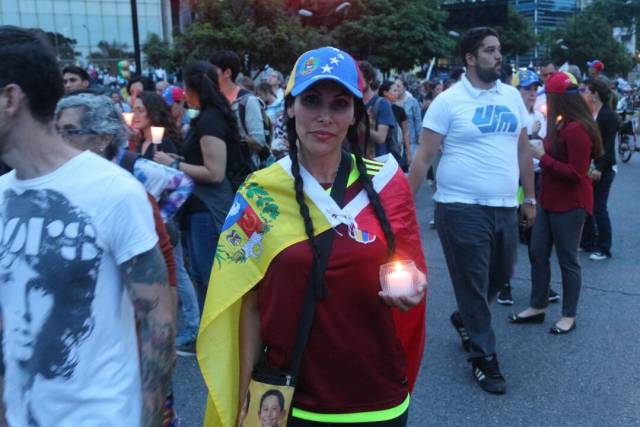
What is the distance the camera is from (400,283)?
1998mm

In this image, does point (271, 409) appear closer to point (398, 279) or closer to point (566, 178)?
point (398, 279)

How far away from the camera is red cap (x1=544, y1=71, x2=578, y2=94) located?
489cm

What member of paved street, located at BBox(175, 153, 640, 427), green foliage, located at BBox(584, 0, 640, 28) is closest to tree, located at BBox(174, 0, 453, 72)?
paved street, located at BBox(175, 153, 640, 427)

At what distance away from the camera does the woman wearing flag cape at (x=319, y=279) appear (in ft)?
6.96

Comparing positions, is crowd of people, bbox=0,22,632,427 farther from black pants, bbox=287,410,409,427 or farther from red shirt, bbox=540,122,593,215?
red shirt, bbox=540,122,593,215

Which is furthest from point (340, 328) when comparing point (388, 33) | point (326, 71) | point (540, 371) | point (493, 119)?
point (388, 33)

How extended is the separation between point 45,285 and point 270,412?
786 mm

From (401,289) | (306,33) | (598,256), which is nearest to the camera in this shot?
(401,289)

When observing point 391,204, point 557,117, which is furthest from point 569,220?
point 391,204

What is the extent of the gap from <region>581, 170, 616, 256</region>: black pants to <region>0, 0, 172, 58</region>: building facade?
52797 millimetres

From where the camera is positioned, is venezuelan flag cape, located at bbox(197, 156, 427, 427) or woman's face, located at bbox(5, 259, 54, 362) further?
venezuelan flag cape, located at bbox(197, 156, 427, 427)

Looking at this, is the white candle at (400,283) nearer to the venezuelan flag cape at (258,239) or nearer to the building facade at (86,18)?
the venezuelan flag cape at (258,239)

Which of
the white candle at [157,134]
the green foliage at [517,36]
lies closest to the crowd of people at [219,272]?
the white candle at [157,134]

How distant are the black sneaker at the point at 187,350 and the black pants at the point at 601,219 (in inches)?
183
